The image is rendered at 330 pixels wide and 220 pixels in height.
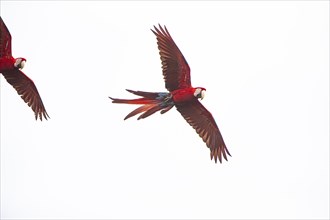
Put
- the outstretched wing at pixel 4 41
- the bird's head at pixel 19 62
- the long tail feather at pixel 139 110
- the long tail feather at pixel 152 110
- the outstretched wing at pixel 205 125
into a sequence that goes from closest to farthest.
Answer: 1. the long tail feather at pixel 139 110
2. the long tail feather at pixel 152 110
3. the outstretched wing at pixel 205 125
4. the outstretched wing at pixel 4 41
5. the bird's head at pixel 19 62

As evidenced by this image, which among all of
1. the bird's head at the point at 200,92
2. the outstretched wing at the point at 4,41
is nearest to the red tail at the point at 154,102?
the bird's head at the point at 200,92

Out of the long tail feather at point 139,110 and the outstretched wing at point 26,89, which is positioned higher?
the outstretched wing at point 26,89

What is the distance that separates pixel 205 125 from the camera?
15039 mm

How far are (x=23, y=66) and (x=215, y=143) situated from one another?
4600mm

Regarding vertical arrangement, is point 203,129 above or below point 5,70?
below

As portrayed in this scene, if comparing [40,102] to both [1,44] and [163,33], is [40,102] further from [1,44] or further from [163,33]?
[163,33]

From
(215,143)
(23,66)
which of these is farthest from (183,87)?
(23,66)

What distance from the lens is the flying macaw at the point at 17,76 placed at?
15133mm

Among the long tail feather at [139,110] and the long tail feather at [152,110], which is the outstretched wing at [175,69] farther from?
the long tail feather at [139,110]

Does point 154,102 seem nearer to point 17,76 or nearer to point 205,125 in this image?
point 205,125

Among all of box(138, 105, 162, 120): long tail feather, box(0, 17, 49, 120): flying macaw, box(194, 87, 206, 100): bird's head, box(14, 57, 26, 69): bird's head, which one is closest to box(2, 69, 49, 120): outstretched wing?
box(0, 17, 49, 120): flying macaw

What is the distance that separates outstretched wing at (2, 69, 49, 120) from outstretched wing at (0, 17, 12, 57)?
0.60 metres

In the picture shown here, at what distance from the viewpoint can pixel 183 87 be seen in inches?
567

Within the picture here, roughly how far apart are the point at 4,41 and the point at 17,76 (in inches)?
48.0
